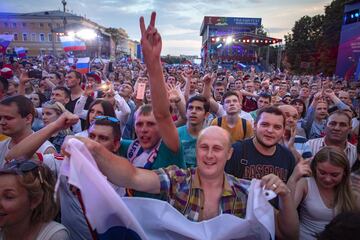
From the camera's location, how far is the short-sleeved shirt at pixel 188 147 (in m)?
3.80

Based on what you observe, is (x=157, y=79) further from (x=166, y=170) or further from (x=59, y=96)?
(x=59, y=96)

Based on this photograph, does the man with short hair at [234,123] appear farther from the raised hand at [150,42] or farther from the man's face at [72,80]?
the man's face at [72,80]

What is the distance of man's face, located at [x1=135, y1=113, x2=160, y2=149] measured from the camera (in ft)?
9.37

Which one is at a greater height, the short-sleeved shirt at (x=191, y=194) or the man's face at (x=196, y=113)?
the man's face at (x=196, y=113)

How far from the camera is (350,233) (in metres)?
1.36

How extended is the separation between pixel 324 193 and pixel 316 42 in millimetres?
43122

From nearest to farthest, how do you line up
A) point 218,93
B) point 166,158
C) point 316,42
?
point 166,158
point 218,93
point 316,42

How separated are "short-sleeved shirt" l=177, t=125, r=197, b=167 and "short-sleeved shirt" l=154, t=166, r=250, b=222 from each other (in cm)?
155

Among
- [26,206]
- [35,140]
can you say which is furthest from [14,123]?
[26,206]

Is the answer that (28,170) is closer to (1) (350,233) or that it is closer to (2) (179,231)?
(2) (179,231)

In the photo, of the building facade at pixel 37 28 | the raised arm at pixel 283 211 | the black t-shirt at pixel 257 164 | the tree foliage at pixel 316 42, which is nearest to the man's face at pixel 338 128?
the black t-shirt at pixel 257 164

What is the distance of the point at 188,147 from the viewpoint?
13.1ft

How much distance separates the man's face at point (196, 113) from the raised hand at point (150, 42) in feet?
6.91

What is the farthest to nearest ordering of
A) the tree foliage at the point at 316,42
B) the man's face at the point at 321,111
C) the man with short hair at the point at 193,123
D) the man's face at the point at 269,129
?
the tree foliage at the point at 316,42
the man's face at the point at 321,111
the man with short hair at the point at 193,123
the man's face at the point at 269,129
